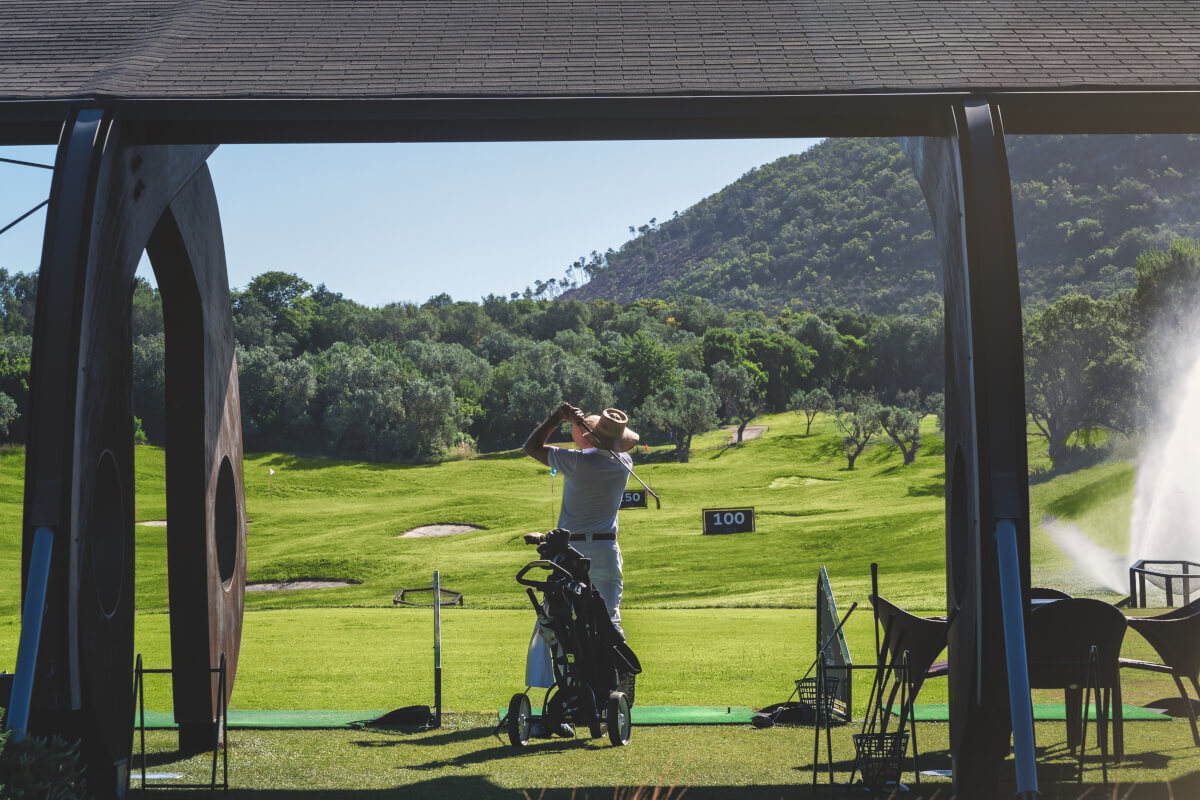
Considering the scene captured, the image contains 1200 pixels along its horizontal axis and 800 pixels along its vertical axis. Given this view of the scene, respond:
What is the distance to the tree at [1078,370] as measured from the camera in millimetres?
48281

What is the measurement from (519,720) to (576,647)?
20.7 inches

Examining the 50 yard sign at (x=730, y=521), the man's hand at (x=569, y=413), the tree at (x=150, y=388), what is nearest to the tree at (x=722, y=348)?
the tree at (x=150, y=388)

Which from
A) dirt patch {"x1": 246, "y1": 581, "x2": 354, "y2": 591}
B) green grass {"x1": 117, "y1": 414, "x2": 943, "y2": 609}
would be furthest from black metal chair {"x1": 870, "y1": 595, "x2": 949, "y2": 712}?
dirt patch {"x1": 246, "y1": 581, "x2": 354, "y2": 591}

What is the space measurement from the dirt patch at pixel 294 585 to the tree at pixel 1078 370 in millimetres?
31045

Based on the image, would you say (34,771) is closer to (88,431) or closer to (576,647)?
(88,431)

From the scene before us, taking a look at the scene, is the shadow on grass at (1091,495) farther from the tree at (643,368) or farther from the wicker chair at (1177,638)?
the wicker chair at (1177,638)

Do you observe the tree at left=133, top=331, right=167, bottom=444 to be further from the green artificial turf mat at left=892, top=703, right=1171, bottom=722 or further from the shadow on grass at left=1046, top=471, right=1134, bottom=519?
the green artificial turf mat at left=892, top=703, right=1171, bottom=722

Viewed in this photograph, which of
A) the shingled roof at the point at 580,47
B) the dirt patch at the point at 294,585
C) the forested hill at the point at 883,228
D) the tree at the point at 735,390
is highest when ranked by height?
the forested hill at the point at 883,228

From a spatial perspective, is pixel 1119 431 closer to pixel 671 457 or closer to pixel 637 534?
pixel 671 457

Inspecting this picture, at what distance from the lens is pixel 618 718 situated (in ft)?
18.9

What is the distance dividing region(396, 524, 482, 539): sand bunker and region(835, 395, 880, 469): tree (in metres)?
20.3

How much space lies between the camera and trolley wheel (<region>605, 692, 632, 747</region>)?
5.71 m

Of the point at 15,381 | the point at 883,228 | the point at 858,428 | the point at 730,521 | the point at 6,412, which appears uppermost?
the point at 883,228

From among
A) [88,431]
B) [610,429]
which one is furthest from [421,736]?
[88,431]
